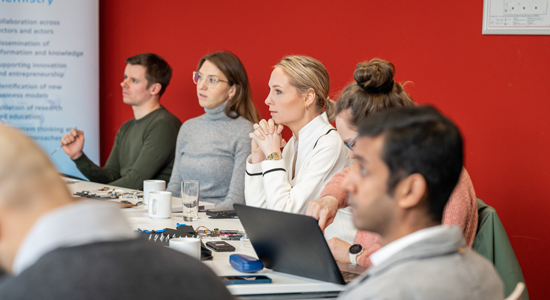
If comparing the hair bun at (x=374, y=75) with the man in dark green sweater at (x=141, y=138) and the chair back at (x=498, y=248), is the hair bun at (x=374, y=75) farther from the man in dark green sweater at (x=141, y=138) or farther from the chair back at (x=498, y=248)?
the man in dark green sweater at (x=141, y=138)

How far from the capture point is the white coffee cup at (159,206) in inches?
90.1

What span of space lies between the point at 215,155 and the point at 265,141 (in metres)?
0.74

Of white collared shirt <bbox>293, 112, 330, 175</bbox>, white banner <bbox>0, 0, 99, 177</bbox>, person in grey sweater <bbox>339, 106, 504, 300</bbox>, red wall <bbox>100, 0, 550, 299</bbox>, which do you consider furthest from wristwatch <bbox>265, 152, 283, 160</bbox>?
white banner <bbox>0, 0, 99, 177</bbox>

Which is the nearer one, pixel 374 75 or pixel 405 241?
pixel 405 241

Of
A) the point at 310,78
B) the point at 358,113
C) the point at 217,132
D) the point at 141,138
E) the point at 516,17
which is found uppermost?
the point at 516,17

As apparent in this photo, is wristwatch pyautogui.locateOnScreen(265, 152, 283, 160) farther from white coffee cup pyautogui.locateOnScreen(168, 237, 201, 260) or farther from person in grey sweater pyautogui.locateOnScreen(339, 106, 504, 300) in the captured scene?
person in grey sweater pyautogui.locateOnScreen(339, 106, 504, 300)

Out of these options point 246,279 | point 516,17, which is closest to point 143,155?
point 246,279

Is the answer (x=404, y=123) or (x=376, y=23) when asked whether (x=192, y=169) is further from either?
(x=404, y=123)

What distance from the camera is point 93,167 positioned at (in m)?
3.62

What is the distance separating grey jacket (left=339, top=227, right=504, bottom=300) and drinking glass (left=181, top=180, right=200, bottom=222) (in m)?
1.46

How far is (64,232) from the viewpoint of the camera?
696 millimetres

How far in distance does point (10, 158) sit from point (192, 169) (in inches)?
97.5

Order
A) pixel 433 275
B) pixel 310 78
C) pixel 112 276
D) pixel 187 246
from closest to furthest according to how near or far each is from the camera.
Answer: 1. pixel 112 276
2. pixel 433 275
3. pixel 187 246
4. pixel 310 78

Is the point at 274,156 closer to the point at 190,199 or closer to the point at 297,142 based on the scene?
the point at 297,142
